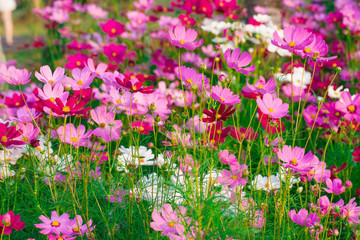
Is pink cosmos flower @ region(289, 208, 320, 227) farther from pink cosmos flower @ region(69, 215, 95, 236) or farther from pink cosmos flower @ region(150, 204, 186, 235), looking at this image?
pink cosmos flower @ region(69, 215, 95, 236)

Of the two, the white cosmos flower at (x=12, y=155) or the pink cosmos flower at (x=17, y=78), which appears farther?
the white cosmos flower at (x=12, y=155)

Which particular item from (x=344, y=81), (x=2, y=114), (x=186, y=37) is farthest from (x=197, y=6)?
(x=186, y=37)

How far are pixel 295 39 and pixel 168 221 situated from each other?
0.67m

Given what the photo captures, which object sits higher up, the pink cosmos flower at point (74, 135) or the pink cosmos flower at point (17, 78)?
the pink cosmos flower at point (17, 78)

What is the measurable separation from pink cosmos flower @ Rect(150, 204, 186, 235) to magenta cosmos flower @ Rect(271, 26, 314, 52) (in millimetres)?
570

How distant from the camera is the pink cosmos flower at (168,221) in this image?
3.71 feet

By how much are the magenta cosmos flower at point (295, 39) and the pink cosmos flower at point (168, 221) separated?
1.87 ft

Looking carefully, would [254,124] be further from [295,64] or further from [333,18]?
[333,18]

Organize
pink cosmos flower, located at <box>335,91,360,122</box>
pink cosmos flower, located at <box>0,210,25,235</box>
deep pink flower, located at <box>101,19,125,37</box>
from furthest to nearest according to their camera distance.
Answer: deep pink flower, located at <box>101,19,125,37</box>
pink cosmos flower, located at <box>335,91,360,122</box>
pink cosmos flower, located at <box>0,210,25,235</box>

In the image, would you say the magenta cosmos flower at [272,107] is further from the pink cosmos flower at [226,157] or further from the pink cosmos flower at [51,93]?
the pink cosmos flower at [51,93]

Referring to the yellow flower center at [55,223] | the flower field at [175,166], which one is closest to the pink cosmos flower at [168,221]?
the flower field at [175,166]

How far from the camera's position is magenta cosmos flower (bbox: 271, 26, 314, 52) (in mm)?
1243

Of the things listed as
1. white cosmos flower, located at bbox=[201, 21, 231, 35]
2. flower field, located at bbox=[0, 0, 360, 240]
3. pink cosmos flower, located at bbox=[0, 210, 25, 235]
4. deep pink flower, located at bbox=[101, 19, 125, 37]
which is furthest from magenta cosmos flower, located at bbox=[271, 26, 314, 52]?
deep pink flower, located at bbox=[101, 19, 125, 37]

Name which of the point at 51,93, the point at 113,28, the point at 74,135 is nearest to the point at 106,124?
the point at 74,135
